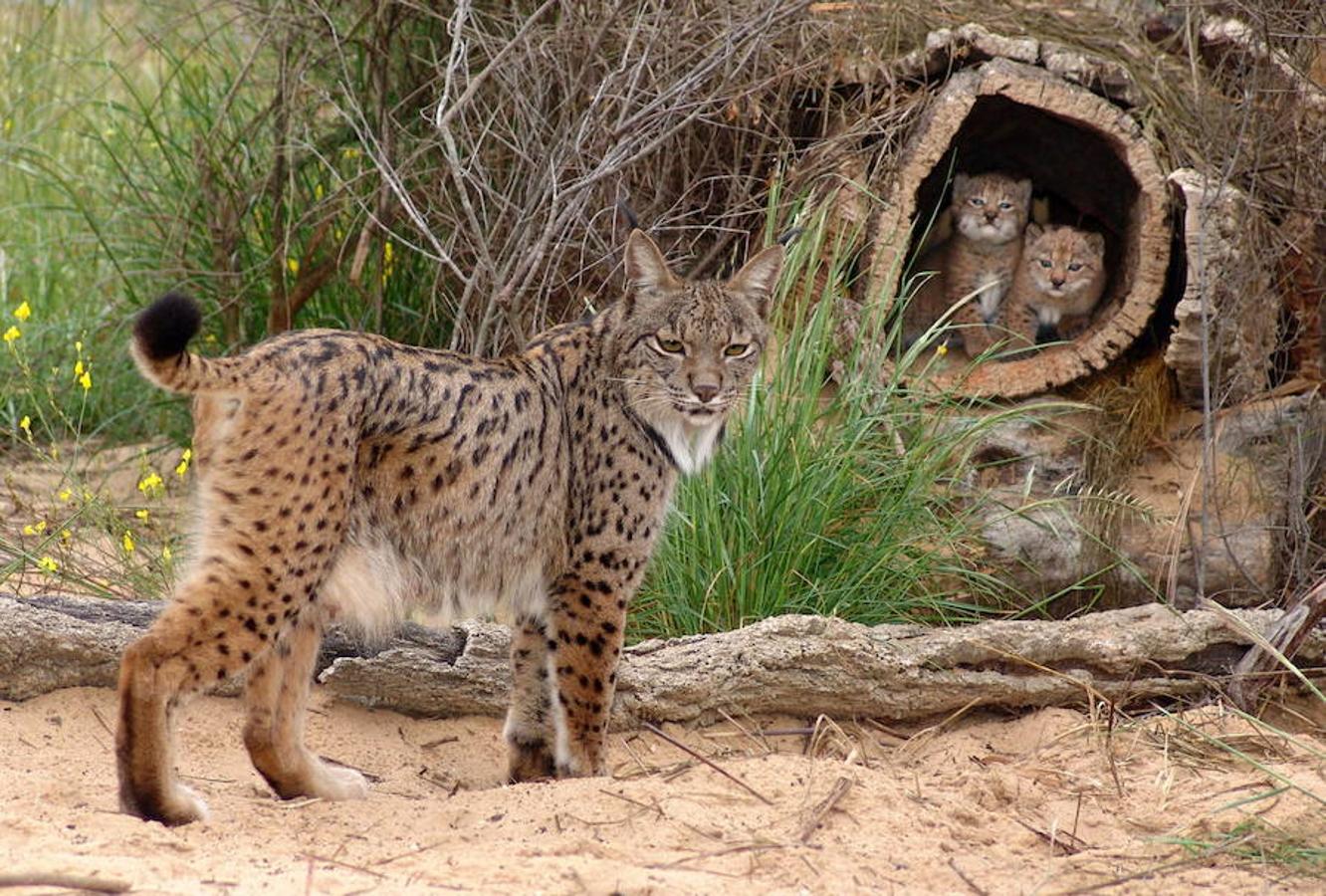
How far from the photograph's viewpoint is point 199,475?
13.4ft

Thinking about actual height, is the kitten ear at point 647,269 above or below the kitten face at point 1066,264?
below

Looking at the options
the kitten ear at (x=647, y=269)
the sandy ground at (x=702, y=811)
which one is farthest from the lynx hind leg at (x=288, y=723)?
the kitten ear at (x=647, y=269)

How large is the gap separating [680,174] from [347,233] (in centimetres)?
150

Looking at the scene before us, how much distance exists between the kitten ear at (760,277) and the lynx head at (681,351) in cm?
2

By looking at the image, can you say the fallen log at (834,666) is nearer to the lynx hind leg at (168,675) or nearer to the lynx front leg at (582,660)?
the lynx front leg at (582,660)

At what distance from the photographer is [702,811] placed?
4.10 metres

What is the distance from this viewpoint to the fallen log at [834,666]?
5.04m

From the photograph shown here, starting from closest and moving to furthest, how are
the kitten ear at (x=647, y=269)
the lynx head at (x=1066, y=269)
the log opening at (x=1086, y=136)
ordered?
1. the kitten ear at (x=647, y=269)
2. the log opening at (x=1086, y=136)
3. the lynx head at (x=1066, y=269)

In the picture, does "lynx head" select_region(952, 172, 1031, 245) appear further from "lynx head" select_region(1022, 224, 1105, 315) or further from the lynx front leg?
the lynx front leg

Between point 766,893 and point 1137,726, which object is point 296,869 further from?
point 1137,726

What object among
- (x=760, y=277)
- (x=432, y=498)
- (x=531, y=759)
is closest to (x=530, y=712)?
(x=531, y=759)

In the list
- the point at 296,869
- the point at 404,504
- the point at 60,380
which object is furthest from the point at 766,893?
the point at 60,380

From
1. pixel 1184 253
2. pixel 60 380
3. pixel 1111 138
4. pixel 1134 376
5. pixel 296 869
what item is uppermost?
pixel 1111 138

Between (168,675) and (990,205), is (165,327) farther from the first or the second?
(990,205)
